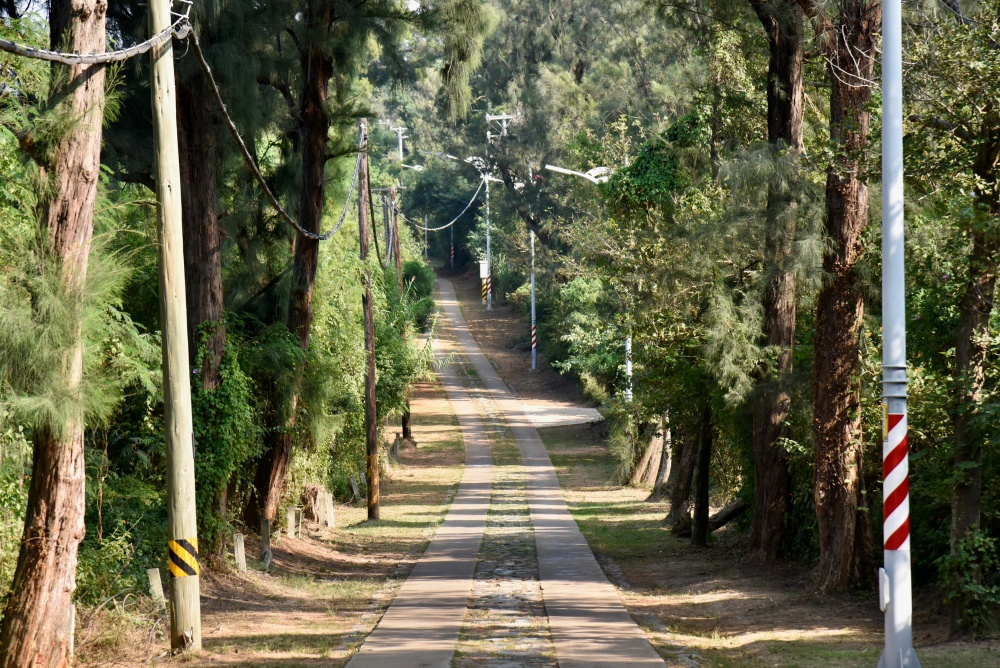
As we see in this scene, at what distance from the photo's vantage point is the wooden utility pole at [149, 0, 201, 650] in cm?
971

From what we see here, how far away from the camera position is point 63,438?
862 cm

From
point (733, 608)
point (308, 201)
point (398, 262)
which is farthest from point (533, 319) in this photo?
point (733, 608)

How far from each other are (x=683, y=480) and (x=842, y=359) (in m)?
10.2

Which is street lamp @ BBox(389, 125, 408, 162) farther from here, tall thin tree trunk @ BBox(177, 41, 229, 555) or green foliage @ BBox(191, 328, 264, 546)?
green foliage @ BBox(191, 328, 264, 546)

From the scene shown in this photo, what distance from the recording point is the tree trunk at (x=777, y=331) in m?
16.1

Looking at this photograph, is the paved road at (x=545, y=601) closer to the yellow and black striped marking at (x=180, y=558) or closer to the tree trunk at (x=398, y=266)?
the yellow and black striped marking at (x=180, y=558)

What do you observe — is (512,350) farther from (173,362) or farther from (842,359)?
(173,362)

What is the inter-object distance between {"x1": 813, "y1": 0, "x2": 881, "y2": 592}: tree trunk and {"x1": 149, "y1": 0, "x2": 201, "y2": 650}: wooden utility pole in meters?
7.81

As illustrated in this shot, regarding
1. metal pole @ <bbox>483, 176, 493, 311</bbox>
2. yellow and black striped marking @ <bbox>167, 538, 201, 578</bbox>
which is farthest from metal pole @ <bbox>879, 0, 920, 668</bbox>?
metal pole @ <bbox>483, 176, 493, 311</bbox>

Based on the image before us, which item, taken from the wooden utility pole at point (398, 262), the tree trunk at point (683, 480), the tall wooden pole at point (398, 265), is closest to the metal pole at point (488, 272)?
the tall wooden pole at point (398, 265)

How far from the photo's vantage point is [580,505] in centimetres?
2791

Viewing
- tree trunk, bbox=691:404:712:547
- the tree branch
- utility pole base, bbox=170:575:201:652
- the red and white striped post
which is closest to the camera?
utility pole base, bbox=170:575:201:652

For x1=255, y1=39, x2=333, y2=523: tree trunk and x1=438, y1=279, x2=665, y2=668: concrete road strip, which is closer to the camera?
x1=438, y1=279, x2=665, y2=668: concrete road strip

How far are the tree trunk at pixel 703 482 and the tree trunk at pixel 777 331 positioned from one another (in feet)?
8.21
